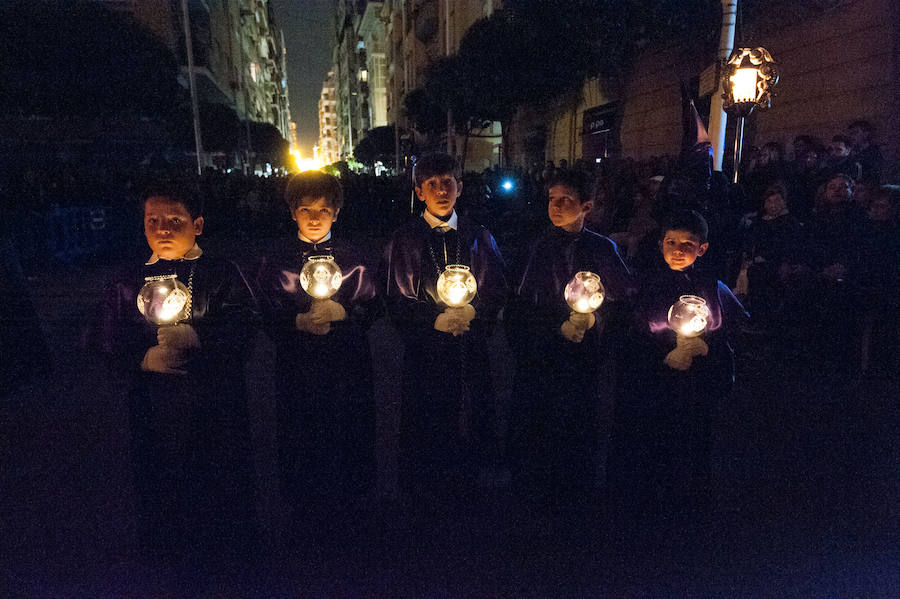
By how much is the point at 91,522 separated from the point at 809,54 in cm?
1235

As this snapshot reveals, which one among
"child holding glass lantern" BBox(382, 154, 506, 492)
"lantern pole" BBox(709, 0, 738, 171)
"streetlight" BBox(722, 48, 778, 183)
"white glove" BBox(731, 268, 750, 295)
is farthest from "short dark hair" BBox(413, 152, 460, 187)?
"lantern pole" BBox(709, 0, 738, 171)

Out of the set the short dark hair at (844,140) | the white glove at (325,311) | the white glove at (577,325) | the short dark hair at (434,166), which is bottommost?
the white glove at (577,325)

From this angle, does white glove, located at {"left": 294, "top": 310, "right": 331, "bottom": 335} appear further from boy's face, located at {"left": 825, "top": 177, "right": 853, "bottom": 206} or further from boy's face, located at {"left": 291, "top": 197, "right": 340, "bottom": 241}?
boy's face, located at {"left": 825, "top": 177, "right": 853, "bottom": 206}

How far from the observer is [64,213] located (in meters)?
12.6

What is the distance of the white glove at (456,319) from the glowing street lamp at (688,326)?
0.94m

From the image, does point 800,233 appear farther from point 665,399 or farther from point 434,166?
point 434,166

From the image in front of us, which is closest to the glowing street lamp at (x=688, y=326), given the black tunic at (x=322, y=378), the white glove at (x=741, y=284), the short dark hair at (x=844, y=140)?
the black tunic at (x=322, y=378)

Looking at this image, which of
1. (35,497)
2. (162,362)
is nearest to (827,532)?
(162,362)

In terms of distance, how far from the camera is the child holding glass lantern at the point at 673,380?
9.96ft

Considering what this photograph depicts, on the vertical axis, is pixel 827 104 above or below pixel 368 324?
above

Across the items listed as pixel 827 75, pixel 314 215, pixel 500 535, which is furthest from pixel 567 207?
pixel 827 75

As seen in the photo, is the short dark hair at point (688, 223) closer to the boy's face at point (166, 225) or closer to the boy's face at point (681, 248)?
the boy's face at point (681, 248)

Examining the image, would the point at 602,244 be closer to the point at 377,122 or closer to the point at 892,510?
the point at 892,510

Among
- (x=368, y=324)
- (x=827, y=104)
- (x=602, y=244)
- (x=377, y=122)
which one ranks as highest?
(x=377, y=122)
